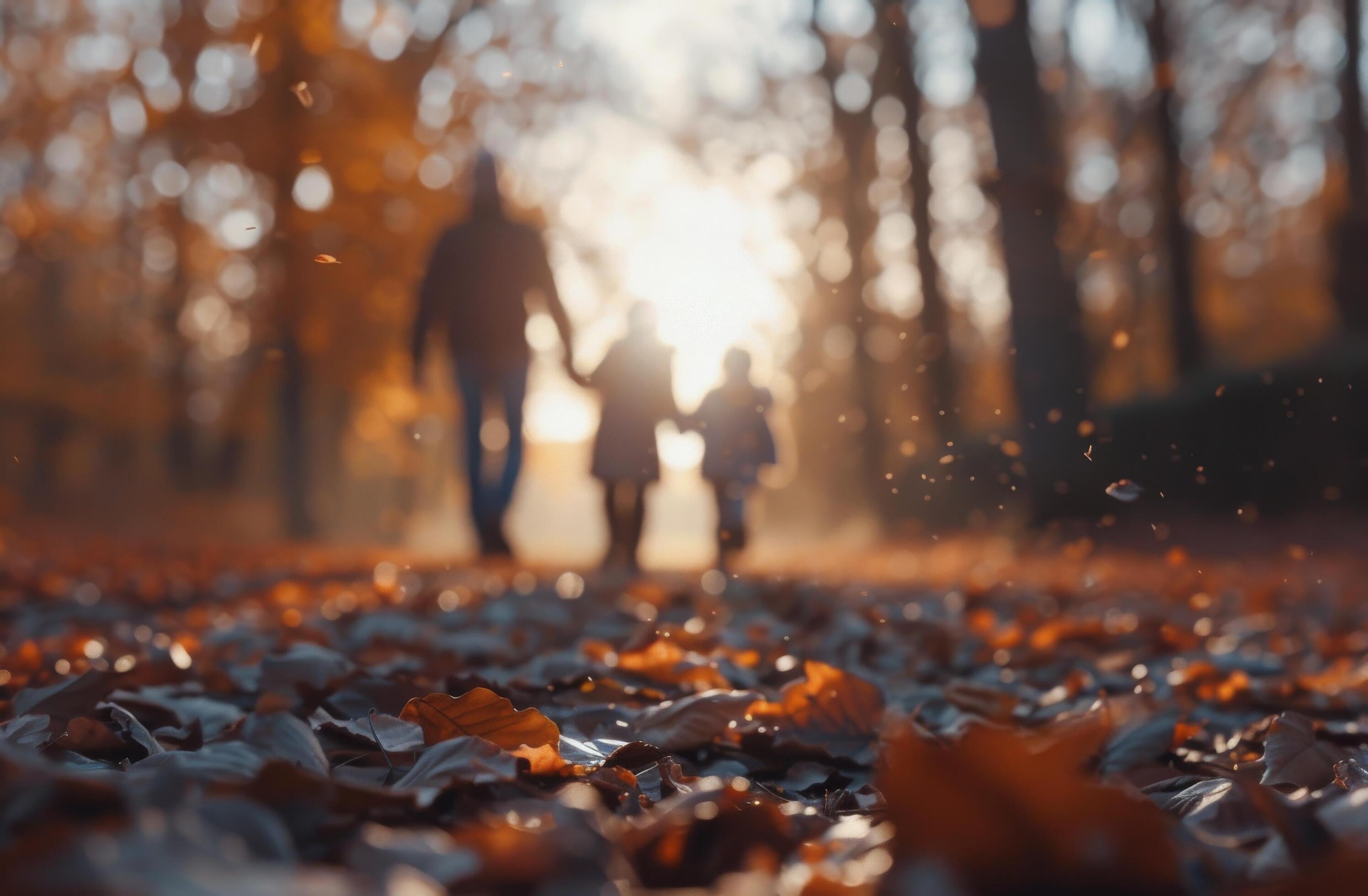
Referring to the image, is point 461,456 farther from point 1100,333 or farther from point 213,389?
point 213,389

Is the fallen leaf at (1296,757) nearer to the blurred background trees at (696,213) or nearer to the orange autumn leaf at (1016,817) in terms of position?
the orange autumn leaf at (1016,817)

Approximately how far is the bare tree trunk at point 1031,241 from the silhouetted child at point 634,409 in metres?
2.34

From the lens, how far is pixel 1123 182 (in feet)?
58.8

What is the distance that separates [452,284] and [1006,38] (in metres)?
4.23

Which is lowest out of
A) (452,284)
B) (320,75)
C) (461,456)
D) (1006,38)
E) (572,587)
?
(572,587)

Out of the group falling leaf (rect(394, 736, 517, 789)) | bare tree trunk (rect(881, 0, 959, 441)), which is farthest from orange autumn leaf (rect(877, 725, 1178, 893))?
bare tree trunk (rect(881, 0, 959, 441))

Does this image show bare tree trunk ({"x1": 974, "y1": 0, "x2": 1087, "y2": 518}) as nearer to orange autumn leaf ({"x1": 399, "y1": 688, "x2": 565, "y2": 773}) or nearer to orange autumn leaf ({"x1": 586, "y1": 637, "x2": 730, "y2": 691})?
orange autumn leaf ({"x1": 586, "y1": 637, "x2": 730, "y2": 691})

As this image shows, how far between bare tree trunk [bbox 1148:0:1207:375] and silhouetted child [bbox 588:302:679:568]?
8059 mm

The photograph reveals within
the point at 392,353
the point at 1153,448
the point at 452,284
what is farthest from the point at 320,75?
the point at 1153,448

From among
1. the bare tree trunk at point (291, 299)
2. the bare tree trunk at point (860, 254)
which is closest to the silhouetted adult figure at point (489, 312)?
the bare tree trunk at point (291, 299)

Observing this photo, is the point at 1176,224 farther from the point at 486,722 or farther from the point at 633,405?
the point at 486,722

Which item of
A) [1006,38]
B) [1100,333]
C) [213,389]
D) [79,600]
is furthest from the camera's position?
[213,389]

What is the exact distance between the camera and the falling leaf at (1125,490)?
8.30 feet

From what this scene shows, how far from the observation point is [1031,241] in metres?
7.65
